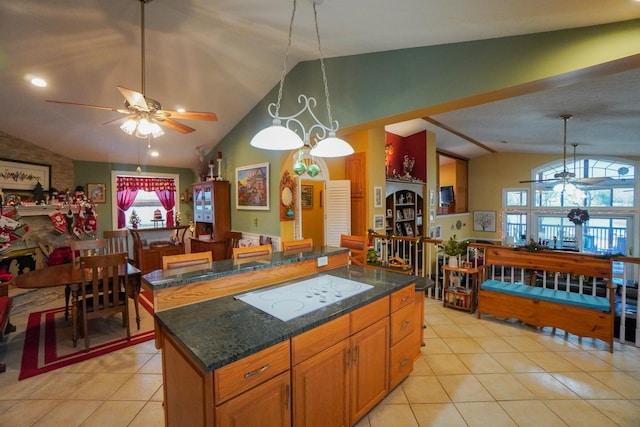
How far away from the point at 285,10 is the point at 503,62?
6.03 feet

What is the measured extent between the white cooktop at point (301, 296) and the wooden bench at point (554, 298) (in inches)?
91.0

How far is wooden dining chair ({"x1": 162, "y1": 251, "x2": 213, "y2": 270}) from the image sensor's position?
1.89 m

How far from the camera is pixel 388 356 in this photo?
75.2 inches

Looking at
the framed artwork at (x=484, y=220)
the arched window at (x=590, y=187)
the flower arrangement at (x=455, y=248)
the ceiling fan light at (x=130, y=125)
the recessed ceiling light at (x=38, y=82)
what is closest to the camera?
the ceiling fan light at (x=130, y=125)

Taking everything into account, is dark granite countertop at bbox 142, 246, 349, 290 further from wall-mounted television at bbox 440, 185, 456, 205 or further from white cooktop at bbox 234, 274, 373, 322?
wall-mounted television at bbox 440, 185, 456, 205

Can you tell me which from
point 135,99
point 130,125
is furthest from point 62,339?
point 135,99

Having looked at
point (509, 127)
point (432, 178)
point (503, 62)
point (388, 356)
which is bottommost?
point (388, 356)

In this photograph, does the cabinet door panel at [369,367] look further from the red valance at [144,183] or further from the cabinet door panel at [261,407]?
the red valance at [144,183]

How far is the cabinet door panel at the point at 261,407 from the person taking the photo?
3.51 ft

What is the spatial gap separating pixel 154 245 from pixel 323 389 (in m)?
5.42

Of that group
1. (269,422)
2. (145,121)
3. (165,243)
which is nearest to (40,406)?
(269,422)

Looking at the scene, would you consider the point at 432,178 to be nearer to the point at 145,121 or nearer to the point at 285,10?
the point at 285,10

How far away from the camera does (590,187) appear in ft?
23.1

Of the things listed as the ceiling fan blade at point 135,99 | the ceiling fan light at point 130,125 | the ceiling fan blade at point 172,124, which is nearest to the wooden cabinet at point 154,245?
the ceiling fan blade at point 172,124
